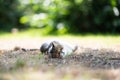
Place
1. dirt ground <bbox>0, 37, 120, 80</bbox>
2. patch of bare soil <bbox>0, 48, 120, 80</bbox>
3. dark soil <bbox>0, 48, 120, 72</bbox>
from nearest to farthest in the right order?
dirt ground <bbox>0, 37, 120, 80</bbox>, patch of bare soil <bbox>0, 48, 120, 80</bbox>, dark soil <bbox>0, 48, 120, 72</bbox>

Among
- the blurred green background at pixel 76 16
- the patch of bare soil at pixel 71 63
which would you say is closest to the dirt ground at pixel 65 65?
the patch of bare soil at pixel 71 63

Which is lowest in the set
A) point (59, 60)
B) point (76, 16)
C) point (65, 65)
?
point (65, 65)

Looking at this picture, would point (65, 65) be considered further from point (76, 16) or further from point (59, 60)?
point (76, 16)

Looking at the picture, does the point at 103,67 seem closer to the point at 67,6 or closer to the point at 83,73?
the point at 83,73

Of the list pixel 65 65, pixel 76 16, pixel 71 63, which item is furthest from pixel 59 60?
pixel 76 16

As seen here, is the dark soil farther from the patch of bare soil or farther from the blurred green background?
the blurred green background

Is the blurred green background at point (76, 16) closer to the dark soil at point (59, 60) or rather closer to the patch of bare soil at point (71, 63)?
the patch of bare soil at point (71, 63)

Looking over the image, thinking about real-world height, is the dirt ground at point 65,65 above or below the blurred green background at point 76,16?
below

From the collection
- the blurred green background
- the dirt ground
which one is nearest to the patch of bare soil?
the dirt ground
